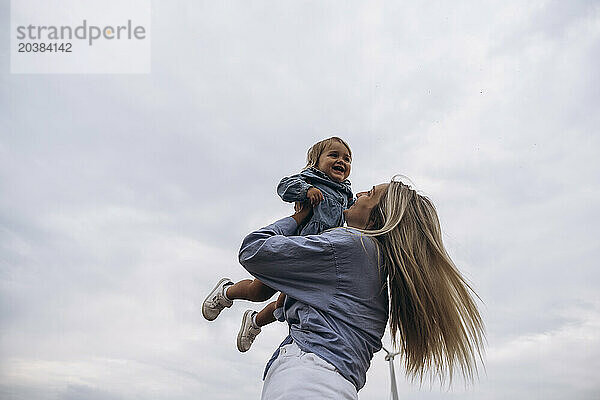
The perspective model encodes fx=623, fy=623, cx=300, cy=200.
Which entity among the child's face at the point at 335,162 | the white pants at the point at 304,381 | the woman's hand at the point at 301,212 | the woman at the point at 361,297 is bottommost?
the white pants at the point at 304,381

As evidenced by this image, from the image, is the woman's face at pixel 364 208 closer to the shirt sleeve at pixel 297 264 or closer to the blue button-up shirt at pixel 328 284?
the blue button-up shirt at pixel 328 284

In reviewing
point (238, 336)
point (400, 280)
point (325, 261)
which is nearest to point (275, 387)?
point (325, 261)

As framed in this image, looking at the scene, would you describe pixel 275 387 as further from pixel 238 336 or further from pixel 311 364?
pixel 238 336

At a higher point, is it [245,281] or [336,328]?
[245,281]

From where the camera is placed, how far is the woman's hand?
4.16m

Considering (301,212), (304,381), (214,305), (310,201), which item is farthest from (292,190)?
(304,381)

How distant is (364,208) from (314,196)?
0.97 m

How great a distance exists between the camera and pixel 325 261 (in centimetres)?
313

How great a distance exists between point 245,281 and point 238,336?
0.64 meters

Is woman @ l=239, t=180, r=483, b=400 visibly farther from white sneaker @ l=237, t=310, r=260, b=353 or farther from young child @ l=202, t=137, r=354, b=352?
white sneaker @ l=237, t=310, r=260, b=353

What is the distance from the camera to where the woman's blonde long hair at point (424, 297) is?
3.29 m

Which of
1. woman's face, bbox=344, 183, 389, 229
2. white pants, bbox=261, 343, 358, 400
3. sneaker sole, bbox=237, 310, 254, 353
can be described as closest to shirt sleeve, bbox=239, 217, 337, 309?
white pants, bbox=261, 343, 358, 400

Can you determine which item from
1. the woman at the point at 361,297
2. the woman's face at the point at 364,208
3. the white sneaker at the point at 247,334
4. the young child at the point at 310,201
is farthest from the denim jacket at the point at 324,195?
the white sneaker at the point at 247,334

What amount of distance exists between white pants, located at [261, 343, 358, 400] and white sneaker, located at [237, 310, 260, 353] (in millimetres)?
2391
